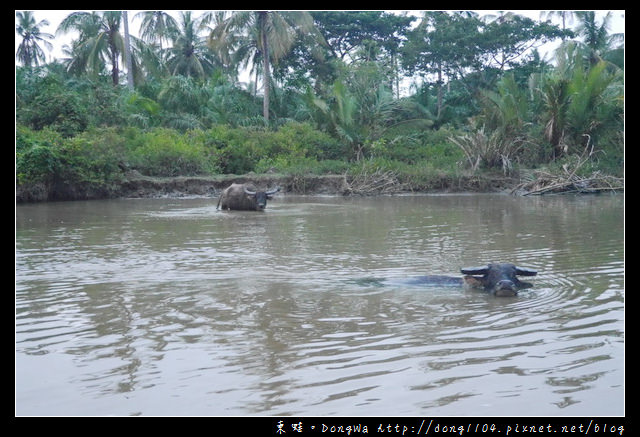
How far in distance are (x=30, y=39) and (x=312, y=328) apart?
123ft

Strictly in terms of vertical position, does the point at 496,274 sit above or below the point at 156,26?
below

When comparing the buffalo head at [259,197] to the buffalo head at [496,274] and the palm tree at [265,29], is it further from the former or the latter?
the palm tree at [265,29]

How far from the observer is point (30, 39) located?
38.1m

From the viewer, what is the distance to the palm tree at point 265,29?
27453 millimetres

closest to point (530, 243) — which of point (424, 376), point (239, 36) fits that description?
point (424, 376)

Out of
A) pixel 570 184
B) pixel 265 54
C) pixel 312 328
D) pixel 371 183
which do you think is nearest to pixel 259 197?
pixel 371 183

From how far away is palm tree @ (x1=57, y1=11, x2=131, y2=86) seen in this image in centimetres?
3014

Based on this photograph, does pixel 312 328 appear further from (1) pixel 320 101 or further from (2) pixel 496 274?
(1) pixel 320 101

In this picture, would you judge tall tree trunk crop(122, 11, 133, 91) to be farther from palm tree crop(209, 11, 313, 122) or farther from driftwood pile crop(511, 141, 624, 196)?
driftwood pile crop(511, 141, 624, 196)

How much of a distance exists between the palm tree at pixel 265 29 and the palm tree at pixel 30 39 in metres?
14.8

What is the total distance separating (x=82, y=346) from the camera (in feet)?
15.7

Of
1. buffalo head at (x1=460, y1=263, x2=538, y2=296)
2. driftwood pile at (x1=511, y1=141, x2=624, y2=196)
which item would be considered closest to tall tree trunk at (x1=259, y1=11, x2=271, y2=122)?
driftwood pile at (x1=511, y1=141, x2=624, y2=196)

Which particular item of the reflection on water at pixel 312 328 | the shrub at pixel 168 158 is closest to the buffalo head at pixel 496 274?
the reflection on water at pixel 312 328
